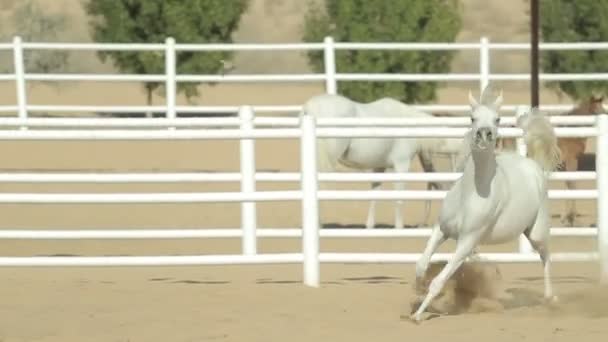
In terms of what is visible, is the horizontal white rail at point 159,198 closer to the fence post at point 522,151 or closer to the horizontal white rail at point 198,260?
the horizontal white rail at point 198,260

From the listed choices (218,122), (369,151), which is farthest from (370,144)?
(218,122)

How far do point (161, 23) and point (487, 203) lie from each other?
50.9ft

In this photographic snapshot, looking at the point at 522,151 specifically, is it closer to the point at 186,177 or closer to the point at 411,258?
the point at 411,258

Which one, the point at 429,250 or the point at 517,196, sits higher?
the point at 517,196

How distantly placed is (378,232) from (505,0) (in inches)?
2117

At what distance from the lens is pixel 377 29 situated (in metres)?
23.1

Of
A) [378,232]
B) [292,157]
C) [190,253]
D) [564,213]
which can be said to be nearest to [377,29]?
[292,157]

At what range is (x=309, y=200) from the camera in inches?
400

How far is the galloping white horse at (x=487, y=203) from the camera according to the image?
8.59m

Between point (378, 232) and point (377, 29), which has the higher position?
point (377, 29)

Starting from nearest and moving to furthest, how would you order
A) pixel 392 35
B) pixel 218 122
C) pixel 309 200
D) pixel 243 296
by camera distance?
pixel 243 296 → pixel 309 200 → pixel 218 122 → pixel 392 35

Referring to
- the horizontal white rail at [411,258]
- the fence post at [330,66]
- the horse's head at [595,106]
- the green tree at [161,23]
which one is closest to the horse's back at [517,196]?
the horizontal white rail at [411,258]

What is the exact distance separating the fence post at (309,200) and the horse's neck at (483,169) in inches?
60.6

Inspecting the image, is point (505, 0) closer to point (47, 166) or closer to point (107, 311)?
point (47, 166)
